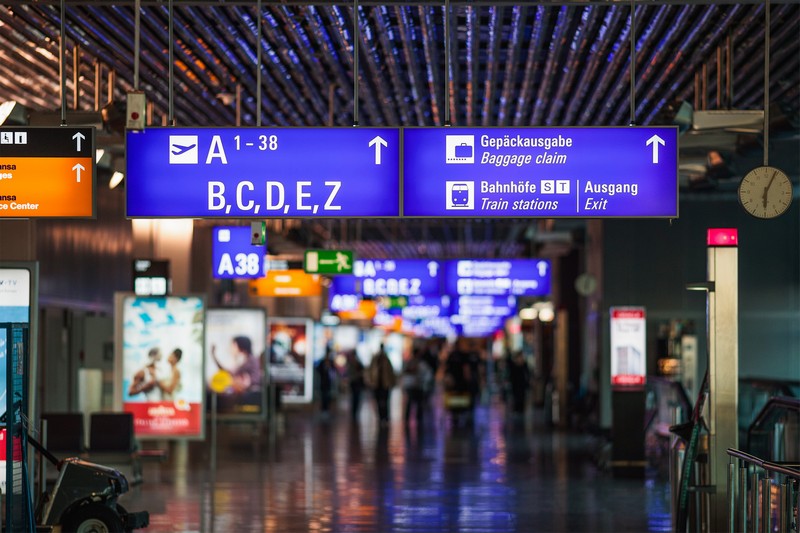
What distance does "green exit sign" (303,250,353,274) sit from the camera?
882 inches

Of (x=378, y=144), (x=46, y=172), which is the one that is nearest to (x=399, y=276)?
(x=378, y=144)

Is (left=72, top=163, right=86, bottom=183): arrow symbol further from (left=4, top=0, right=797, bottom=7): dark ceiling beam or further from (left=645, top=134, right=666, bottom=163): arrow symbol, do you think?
(left=645, top=134, right=666, bottom=163): arrow symbol

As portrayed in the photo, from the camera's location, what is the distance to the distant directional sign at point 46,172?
31.1 feet

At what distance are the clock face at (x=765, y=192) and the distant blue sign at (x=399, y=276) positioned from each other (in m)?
16.7

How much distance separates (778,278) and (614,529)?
11.4m

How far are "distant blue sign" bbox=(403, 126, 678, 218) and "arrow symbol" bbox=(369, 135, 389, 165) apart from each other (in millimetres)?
156

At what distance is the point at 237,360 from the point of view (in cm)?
2030

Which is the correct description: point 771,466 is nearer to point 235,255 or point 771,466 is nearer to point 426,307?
point 235,255

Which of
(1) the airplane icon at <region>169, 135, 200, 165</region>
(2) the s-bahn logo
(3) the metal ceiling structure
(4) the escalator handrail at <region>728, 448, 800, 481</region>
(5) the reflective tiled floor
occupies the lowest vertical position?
(5) the reflective tiled floor

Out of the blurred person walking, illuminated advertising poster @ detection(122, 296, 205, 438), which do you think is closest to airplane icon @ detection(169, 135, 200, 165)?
illuminated advertising poster @ detection(122, 296, 205, 438)

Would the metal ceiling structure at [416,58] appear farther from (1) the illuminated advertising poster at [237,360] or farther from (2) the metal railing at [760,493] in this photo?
(1) the illuminated advertising poster at [237,360]

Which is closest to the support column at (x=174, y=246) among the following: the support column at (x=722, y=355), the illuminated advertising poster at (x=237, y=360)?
the illuminated advertising poster at (x=237, y=360)

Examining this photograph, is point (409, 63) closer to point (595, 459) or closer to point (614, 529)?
point (614, 529)

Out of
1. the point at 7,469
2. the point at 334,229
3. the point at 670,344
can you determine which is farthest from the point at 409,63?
the point at 334,229
